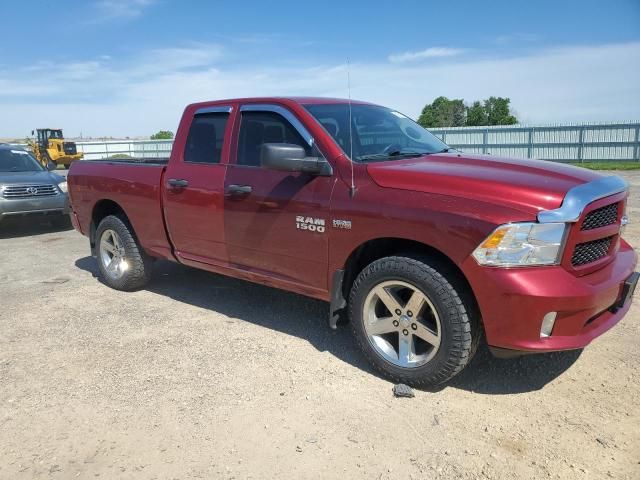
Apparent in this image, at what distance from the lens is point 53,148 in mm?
30438

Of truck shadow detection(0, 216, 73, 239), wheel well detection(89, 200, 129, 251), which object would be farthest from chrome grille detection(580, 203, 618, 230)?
truck shadow detection(0, 216, 73, 239)

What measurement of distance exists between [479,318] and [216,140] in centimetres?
268

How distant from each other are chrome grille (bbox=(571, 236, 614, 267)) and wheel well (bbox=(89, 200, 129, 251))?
4.46 metres

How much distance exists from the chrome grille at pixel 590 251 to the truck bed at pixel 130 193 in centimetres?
357

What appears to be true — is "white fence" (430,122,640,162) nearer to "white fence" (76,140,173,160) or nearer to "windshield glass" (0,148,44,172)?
"white fence" (76,140,173,160)

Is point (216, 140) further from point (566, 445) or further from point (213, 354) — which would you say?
point (566, 445)

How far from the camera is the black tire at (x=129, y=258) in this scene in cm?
565

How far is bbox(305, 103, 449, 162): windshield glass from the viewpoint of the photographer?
404 cm

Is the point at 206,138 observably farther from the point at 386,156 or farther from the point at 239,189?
the point at 386,156

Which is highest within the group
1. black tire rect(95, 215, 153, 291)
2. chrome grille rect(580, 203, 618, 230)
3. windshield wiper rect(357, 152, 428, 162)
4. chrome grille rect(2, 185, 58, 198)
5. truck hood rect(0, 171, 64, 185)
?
windshield wiper rect(357, 152, 428, 162)

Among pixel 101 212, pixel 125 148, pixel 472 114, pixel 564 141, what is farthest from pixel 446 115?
pixel 101 212

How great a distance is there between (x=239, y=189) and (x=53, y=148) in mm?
30087

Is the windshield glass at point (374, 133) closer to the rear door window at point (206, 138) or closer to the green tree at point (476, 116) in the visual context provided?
the rear door window at point (206, 138)

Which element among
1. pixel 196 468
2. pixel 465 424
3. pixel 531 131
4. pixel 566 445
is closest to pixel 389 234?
pixel 465 424
